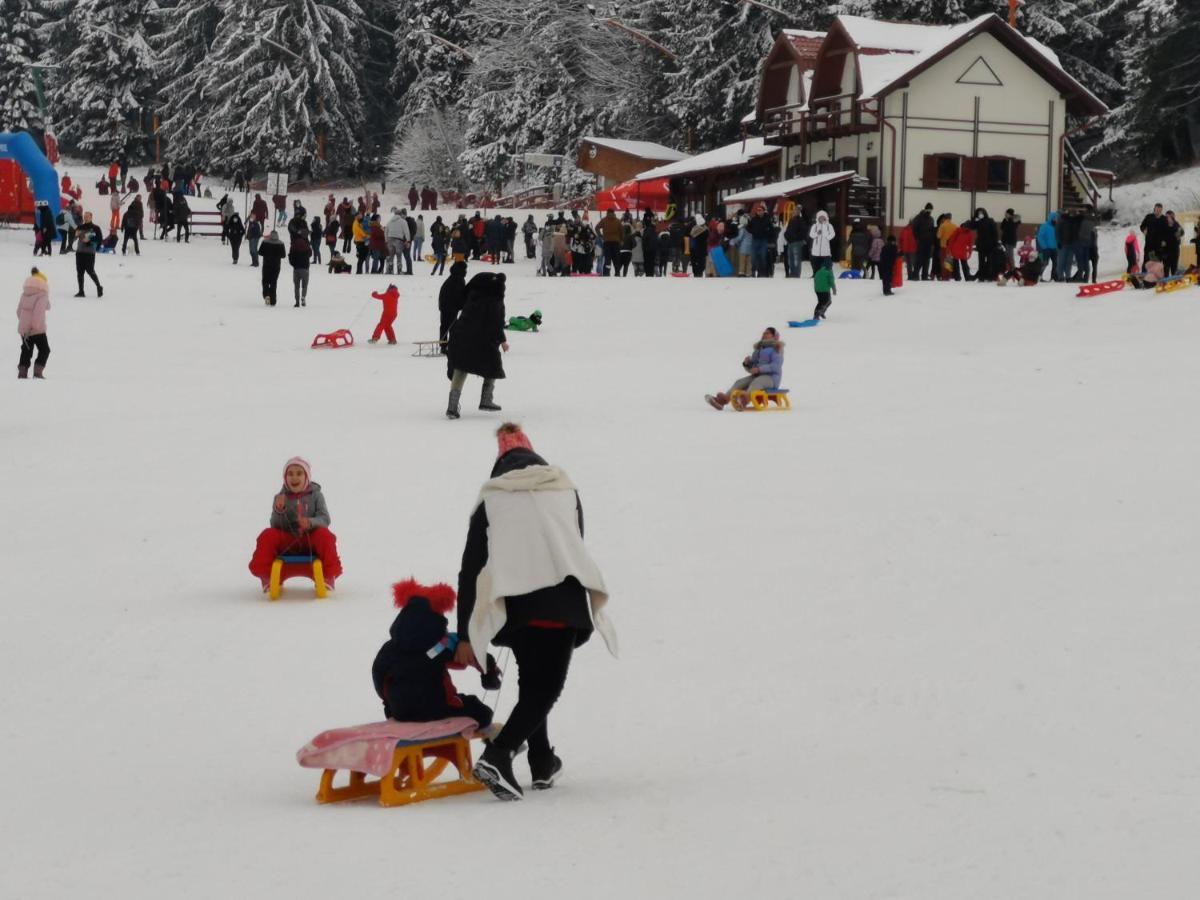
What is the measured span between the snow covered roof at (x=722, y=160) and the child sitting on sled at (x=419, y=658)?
4530cm

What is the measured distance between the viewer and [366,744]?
6.24 m

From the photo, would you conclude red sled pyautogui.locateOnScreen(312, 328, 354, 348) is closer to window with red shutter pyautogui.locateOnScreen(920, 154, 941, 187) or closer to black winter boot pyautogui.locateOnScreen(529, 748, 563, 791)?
black winter boot pyautogui.locateOnScreen(529, 748, 563, 791)

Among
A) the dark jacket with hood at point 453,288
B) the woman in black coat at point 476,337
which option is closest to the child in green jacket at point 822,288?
the dark jacket with hood at point 453,288

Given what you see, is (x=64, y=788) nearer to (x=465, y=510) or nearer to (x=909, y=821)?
(x=909, y=821)

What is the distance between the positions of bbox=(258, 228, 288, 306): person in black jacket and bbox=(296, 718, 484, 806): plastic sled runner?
25.8m

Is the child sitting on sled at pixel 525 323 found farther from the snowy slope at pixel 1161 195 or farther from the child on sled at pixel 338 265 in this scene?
the snowy slope at pixel 1161 195

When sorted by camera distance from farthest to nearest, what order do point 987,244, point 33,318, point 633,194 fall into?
1. point 633,194
2. point 987,244
3. point 33,318

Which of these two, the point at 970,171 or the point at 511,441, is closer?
the point at 511,441

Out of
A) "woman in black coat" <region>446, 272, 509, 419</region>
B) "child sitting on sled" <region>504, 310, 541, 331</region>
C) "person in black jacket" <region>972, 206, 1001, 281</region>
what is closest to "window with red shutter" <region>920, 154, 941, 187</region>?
"person in black jacket" <region>972, 206, 1001, 281</region>

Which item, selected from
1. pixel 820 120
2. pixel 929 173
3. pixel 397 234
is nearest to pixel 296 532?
pixel 397 234

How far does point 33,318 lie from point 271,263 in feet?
35.4

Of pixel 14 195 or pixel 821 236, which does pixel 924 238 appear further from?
pixel 14 195

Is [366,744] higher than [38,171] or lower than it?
lower

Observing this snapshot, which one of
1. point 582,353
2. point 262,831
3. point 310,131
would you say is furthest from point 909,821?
point 310,131
